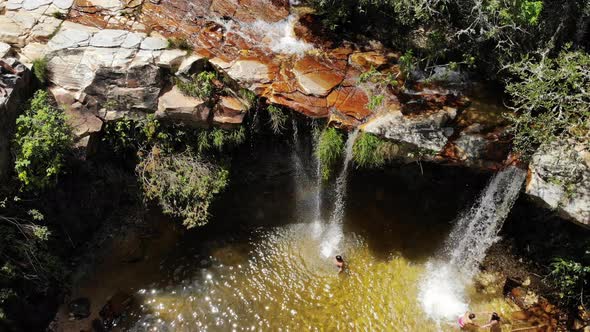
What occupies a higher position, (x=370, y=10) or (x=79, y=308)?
(x=370, y=10)

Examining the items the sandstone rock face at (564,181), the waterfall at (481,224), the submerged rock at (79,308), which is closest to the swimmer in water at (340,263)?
the waterfall at (481,224)

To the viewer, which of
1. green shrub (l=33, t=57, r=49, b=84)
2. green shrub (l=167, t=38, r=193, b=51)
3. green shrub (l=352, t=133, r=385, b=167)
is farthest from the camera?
green shrub (l=167, t=38, r=193, b=51)

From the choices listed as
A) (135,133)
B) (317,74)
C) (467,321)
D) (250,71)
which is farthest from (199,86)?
(467,321)

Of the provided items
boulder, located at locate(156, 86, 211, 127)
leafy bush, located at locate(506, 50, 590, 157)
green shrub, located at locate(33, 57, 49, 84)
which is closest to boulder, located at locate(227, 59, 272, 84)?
boulder, located at locate(156, 86, 211, 127)

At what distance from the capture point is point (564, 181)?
7.40 meters

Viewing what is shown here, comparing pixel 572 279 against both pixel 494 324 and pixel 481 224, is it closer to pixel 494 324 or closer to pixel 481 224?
pixel 494 324

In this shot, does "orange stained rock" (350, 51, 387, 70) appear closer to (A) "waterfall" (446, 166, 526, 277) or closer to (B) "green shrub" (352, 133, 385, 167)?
(B) "green shrub" (352, 133, 385, 167)

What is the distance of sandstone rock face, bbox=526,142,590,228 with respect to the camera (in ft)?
24.1

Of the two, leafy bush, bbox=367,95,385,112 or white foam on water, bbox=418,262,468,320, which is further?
white foam on water, bbox=418,262,468,320

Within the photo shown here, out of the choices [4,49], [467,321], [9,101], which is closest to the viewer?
[9,101]

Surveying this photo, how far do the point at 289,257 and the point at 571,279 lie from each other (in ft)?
20.0

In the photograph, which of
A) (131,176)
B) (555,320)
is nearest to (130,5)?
(131,176)

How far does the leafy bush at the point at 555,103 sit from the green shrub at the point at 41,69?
31.3 feet

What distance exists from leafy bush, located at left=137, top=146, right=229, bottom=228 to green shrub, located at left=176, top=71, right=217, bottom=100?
1.33m
